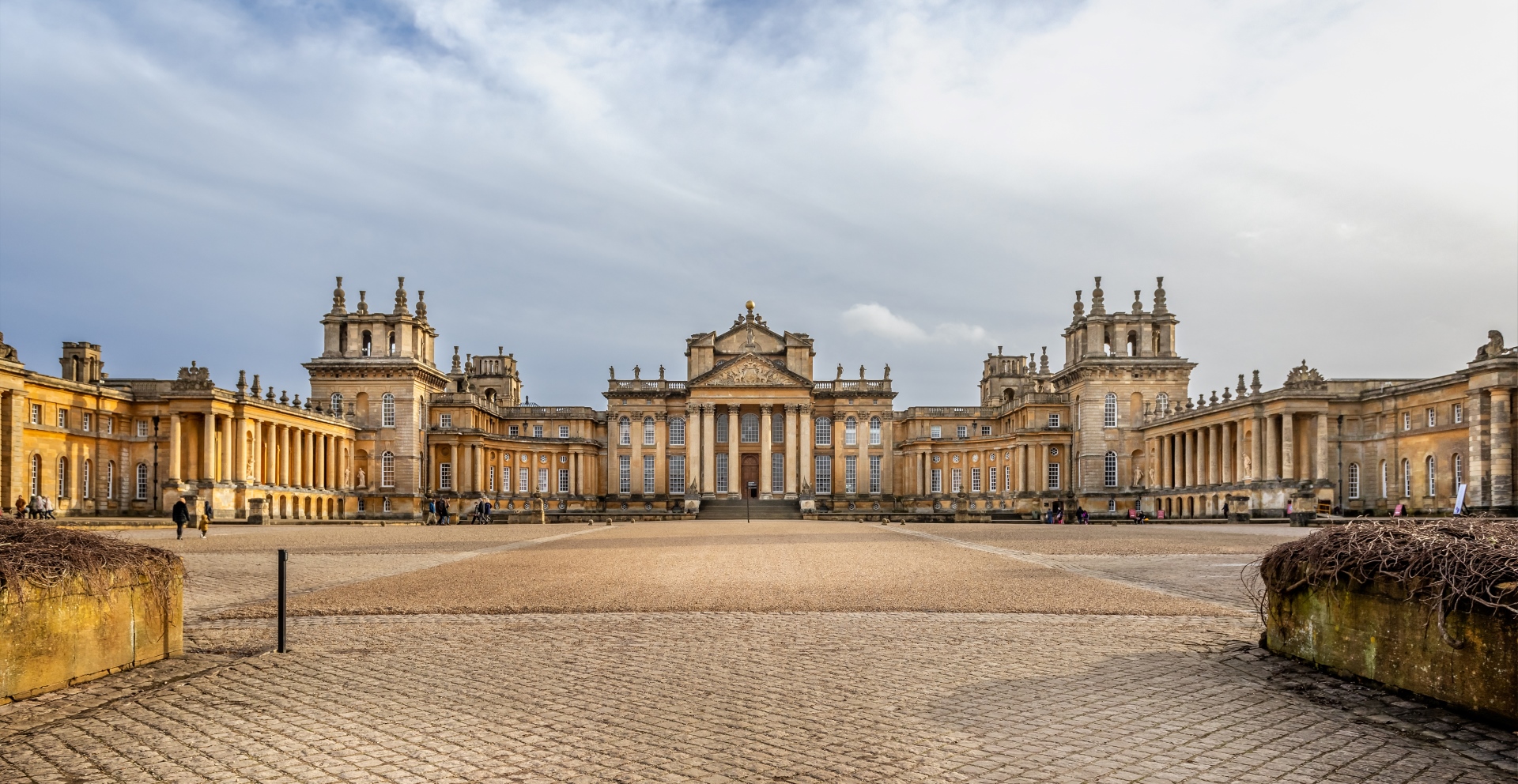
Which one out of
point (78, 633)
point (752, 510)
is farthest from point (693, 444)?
point (78, 633)

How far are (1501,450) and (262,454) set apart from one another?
65.0 meters

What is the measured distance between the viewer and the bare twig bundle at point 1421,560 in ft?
24.1

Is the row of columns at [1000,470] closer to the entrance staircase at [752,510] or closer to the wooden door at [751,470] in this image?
the wooden door at [751,470]

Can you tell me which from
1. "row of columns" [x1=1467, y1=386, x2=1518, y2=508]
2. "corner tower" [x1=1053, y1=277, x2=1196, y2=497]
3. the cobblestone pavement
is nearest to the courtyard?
the cobblestone pavement

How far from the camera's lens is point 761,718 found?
7809 mm

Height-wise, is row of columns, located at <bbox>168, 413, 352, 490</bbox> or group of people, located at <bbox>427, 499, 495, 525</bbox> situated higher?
row of columns, located at <bbox>168, 413, 352, 490</bbox>

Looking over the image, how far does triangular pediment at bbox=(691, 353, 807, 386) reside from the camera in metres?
89.4

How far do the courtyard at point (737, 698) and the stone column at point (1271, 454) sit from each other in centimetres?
4487

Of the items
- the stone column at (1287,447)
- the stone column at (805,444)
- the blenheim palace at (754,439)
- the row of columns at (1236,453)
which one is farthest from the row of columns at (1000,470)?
the stone column at (1287,447)

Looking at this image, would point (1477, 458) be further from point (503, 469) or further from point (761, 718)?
point (503, 469)

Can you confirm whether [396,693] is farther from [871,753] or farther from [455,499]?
[455,499]

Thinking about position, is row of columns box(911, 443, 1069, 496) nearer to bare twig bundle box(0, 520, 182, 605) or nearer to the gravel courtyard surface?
the gravel courtyard surface

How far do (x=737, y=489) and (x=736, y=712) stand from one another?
83018mm

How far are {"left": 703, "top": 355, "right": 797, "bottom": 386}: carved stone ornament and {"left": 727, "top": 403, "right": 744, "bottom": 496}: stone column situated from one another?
7.38ft
